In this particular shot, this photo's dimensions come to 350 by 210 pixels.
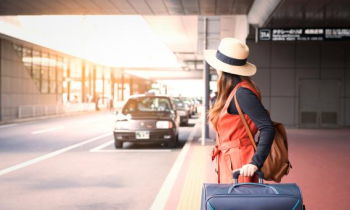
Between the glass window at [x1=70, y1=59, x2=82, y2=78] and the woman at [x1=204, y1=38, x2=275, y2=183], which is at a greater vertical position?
the glass window at [x1=70, y1=59, x2=82, y2=78]

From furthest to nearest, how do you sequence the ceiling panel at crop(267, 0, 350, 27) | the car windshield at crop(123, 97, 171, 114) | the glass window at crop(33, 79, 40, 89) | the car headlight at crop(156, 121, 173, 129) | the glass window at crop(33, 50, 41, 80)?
the glass window at crop(33, 79, 40, 89), the glass window at crop(33, 50, 41, 80), the ceiling panel at crop(267, 0, 350, 27), the car windshield at crop(123, 97, 171, 114), the car headlight at crop(156, 121, 173, 129)

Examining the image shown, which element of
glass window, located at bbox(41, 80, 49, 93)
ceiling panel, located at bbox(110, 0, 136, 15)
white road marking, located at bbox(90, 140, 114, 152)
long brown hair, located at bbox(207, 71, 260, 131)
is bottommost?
white road marking, located at bbox(90, 140, 114, 152)

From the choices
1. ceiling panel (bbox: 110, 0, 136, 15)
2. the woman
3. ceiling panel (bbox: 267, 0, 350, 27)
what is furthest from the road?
ceiling panel (bbox: 267, 0, 350, 27)

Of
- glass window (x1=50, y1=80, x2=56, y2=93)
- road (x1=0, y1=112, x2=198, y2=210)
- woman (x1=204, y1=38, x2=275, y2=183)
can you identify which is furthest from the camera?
glass window (x1=50, y1=80, x2=56, y2=93)

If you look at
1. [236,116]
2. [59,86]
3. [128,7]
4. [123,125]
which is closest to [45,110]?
[59,86]

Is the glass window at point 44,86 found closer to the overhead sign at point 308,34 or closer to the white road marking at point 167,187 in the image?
the overhead sign at point 308,34

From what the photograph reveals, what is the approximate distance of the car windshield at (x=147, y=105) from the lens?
13461 mm

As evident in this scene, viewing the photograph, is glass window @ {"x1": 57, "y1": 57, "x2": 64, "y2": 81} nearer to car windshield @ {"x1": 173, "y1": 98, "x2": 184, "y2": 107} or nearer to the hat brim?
car windshield @ {"x1": 173, "y1": 98, "x2": 184, "y2": 107}

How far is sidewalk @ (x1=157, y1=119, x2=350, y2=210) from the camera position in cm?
598

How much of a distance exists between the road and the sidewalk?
0.42 meters

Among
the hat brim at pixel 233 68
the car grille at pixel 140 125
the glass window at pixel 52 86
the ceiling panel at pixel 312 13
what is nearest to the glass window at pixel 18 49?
the glass window at pixel 52 86

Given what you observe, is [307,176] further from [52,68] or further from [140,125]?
[52,68]

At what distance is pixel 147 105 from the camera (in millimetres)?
13891

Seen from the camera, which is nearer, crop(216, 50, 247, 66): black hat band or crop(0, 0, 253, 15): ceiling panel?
crop(216, 50, 247, 66): black hat band
